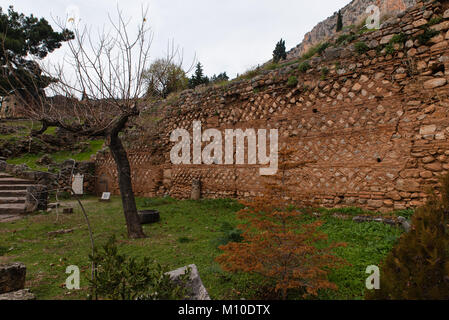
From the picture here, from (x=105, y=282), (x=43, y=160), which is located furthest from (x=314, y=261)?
(x=43, y=160)

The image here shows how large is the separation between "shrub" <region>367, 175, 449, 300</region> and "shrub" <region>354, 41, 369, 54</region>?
5602mm

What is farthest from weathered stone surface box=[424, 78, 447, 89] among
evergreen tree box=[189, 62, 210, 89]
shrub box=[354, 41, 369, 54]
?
evergreen tree box=[189, 62, 210, 89]

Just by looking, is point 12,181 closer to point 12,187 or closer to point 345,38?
point 12,187

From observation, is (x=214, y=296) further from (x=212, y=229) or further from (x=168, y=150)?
(x=168, y=150)

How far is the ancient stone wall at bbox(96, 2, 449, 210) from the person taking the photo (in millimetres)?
5164

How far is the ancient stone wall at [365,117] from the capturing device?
5164 mm

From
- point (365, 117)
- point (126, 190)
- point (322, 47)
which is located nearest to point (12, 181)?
point (126, 190)

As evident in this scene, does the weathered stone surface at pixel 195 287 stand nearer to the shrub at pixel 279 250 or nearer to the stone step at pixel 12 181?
the shrub at pixel 279 250

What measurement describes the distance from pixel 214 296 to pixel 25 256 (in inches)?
162

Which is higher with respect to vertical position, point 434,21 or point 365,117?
point 434,21

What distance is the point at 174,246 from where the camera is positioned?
16.3ft

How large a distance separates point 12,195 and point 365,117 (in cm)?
1394

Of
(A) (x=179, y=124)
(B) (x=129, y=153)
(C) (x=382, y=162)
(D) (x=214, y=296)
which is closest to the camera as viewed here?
(D) (x=214, y=296)

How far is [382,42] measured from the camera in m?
5.82
